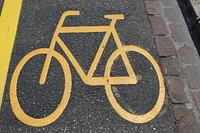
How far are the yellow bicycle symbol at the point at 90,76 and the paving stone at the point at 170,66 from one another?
10cm

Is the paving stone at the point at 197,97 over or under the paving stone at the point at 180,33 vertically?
under

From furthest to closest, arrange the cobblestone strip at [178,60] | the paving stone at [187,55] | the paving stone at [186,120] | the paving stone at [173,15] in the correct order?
1. the paving stone at [173,15]
2. the paving stone at [187,55]
3. the cobblestone strip at [178,60]
4. the paving stone at [186,120]

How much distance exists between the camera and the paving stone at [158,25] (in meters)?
4.99

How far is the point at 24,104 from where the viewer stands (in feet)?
13.1

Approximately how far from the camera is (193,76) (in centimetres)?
442

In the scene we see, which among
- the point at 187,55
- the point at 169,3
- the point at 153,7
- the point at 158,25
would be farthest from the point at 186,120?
the point at 169,3

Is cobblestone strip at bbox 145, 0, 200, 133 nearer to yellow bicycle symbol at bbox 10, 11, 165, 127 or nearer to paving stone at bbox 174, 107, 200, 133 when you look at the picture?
paving stone at bbox 174, 107, 200, 133

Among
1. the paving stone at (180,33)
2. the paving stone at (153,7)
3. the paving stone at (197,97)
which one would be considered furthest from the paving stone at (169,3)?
the paving stone at (197,97)

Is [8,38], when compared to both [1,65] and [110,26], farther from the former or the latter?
[110,26]

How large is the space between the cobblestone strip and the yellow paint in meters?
2.23

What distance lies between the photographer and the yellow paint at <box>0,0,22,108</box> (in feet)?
14.5

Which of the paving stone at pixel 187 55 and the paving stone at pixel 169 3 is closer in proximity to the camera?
the paving stone at pixel 187 55

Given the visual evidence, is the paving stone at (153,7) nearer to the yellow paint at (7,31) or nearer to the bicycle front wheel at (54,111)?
the bicycle front wheel at (54,111)

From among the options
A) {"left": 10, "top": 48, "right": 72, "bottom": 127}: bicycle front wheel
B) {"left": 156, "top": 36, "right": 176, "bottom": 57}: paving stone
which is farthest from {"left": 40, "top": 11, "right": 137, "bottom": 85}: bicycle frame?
{"left": 156, "top": 36, "right": 176, "bottom": 57}: paving stone
